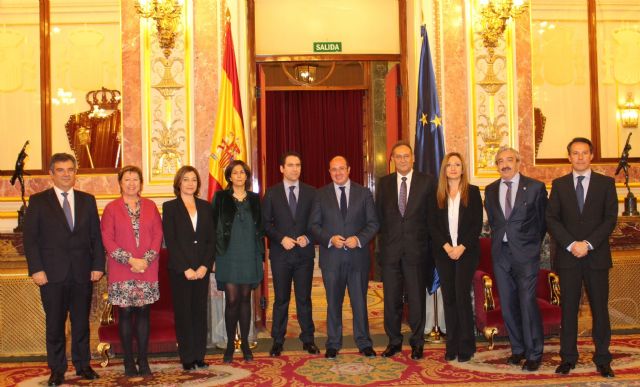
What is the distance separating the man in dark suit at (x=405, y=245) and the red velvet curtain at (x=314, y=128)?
7273mm

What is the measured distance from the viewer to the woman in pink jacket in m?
4.77

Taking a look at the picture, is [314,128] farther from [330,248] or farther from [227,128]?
[330,248]

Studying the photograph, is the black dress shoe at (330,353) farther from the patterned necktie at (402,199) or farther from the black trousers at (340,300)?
the patterned necktie at (402,199)

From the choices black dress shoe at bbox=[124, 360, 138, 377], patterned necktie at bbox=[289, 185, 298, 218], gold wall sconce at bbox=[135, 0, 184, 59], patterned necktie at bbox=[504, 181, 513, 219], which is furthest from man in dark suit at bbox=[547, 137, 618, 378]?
gold wall sconce at bbox=[135, 0, 184, 59]

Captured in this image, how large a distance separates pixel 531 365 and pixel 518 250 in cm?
83

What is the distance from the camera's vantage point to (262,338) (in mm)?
6430

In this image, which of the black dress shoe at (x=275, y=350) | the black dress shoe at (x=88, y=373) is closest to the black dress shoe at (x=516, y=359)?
the black dress shoe at (x=275, y=350)

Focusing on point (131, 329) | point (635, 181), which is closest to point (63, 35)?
point (131, 329)

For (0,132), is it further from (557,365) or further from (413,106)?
(557,365)

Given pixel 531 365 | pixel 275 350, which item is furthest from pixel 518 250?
pixel 275 350

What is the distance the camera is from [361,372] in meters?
4.88

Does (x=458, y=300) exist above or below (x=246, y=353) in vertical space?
above

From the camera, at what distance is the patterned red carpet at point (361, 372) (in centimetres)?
458

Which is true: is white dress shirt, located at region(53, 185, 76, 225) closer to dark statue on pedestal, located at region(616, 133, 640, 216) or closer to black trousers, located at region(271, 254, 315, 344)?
black trousers, located at region(271, 254, 315, 344)
